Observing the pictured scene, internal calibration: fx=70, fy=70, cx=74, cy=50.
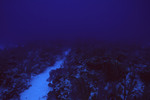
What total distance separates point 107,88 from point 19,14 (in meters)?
210

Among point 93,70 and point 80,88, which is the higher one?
point 93,70

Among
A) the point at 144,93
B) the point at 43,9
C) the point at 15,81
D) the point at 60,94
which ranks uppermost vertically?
the point at 43,9

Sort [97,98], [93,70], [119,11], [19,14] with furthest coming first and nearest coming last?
[119,11], [19,14], [93,70], [97,98]

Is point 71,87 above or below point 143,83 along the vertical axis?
above

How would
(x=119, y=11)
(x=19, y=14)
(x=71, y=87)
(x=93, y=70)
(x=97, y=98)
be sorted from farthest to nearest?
(x=119, y=11) → (x=19, y=14) → (x=93, y=70) → (x=71, y=87) → (x=97, y=98)

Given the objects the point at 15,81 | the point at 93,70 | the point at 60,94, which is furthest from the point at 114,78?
the point at 15,81

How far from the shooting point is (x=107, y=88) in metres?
3.93

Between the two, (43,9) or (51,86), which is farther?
(43,9)

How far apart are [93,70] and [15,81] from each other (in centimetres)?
583

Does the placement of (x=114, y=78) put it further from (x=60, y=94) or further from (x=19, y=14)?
(x=19, y=14)

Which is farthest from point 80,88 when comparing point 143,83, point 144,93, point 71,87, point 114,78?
point 143,83

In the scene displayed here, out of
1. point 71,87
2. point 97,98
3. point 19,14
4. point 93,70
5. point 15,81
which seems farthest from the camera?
point 19,14

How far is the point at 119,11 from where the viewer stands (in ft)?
552

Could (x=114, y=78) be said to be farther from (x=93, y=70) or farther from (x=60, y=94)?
(x=60, y=94)
